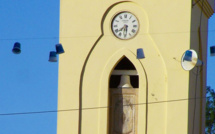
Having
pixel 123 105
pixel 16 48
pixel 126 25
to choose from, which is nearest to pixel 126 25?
pixel 126 25

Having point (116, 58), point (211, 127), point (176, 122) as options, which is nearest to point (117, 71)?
A: point (116, 58)

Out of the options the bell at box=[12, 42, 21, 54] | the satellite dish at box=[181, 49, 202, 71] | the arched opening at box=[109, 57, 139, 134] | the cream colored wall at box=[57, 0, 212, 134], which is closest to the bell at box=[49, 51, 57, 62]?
the bell at box=[12, 42, 21, 54]

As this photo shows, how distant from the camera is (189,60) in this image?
19.1 meters

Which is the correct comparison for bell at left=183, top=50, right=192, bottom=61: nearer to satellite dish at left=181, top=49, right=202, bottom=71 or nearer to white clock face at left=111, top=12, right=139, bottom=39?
satellite dish at left=181, top=49, right=202, bottom=71

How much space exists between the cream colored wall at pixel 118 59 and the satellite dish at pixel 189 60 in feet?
0.99

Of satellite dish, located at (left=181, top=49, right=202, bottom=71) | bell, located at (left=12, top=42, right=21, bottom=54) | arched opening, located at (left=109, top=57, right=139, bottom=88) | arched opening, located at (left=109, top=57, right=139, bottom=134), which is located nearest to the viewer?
bell, located at (left=12, top=42, right=21, bottom=54)

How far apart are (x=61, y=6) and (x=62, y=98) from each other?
2157 millimetres

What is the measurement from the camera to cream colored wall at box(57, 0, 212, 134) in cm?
1962

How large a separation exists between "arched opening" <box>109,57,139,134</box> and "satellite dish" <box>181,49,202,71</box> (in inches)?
55.5

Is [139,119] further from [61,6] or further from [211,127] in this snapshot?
[211,127]

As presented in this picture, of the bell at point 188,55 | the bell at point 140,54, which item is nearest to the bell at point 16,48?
the bell at point 140,54

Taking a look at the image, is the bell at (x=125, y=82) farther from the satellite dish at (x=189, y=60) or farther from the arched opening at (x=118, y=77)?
the satellite dish at (x=189, y=60)

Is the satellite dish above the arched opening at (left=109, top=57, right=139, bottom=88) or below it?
above

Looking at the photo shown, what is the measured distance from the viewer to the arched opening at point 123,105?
20141 mm
